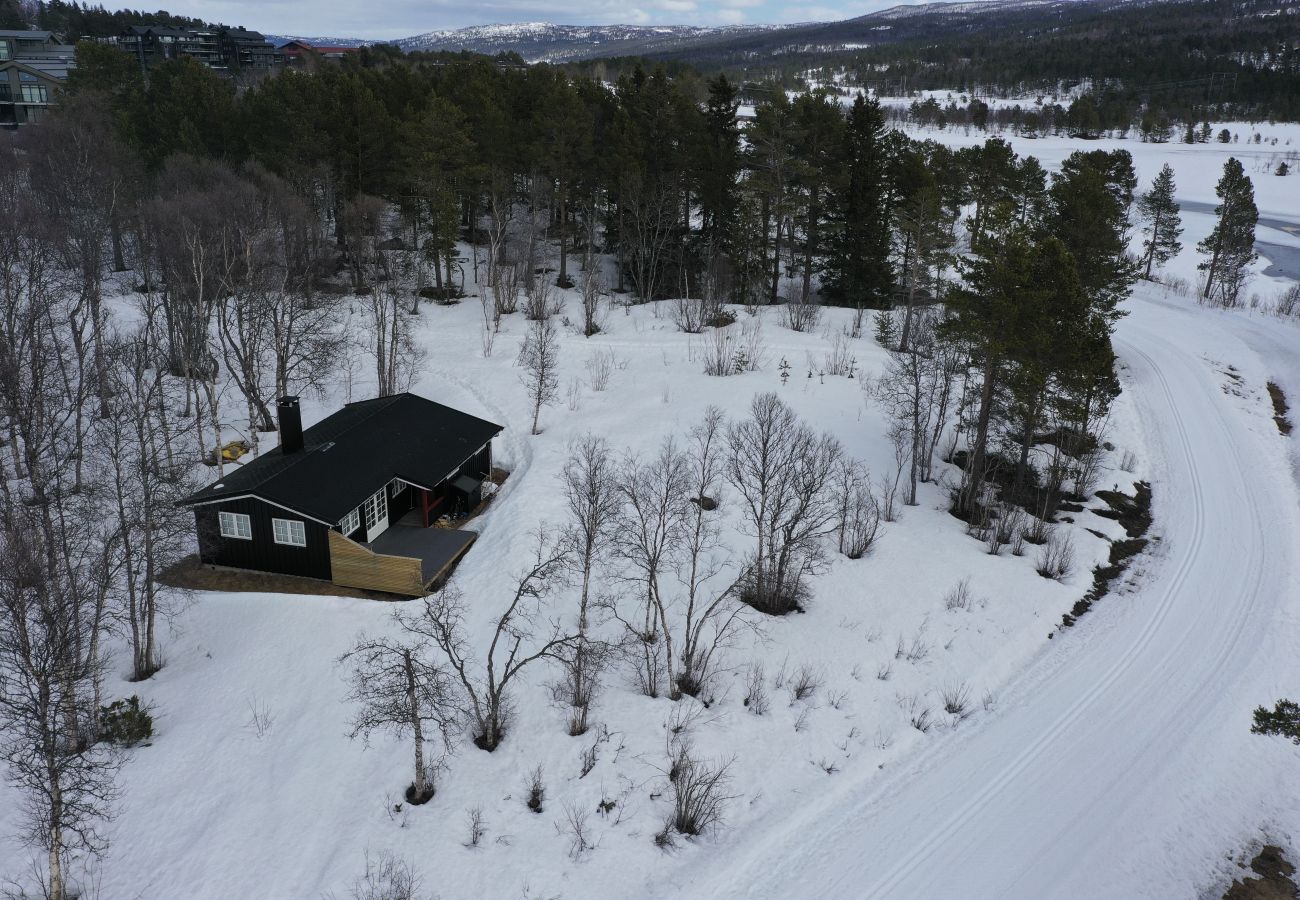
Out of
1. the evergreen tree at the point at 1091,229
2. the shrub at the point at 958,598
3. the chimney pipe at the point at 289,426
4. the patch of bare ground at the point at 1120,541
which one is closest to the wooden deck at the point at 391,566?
the chimney pipe at the point at 289,426

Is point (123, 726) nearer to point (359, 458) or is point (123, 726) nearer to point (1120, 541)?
point (359, 458)

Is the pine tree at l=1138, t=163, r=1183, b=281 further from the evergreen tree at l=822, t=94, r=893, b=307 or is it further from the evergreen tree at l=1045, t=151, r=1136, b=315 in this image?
the evergreen tree at l=1045, t=151, r=1136, b=315

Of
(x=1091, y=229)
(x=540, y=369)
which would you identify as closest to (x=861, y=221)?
(x=1091, y=229)

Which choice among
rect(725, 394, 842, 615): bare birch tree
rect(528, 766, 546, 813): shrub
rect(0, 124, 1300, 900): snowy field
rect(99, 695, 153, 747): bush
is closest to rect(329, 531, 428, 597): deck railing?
rect(0, 124, 1300, 900): snowy field

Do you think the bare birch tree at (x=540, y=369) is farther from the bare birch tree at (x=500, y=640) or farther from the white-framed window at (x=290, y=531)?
the white-framed window at (x=290, y=531)

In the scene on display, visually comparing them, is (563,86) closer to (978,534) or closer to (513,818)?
(978,534)
